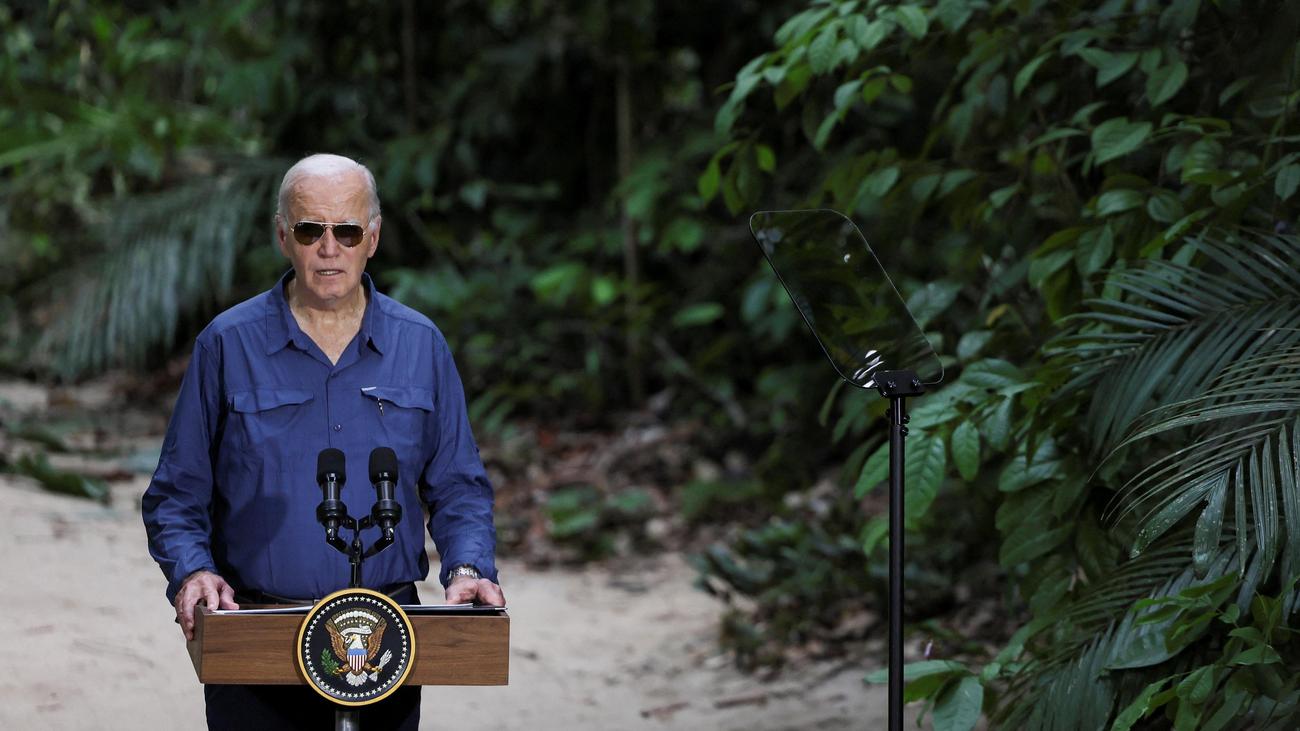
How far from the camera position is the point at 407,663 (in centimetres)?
184

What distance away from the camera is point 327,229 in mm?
2035

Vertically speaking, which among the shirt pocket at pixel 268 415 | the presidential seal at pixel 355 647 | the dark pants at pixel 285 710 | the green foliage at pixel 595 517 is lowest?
the dark pants at pixel 285 710

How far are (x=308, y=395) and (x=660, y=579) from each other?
414 centimetres

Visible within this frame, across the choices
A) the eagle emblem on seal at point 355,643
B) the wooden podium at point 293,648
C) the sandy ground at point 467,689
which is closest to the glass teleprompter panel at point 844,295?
the wooden podium at point 293,648

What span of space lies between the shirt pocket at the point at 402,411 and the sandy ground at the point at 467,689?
1.95 m

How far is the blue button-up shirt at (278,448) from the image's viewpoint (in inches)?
80.6

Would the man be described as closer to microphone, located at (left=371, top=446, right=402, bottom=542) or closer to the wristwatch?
the wristwatch

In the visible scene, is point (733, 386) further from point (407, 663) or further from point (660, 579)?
point (407, 663)

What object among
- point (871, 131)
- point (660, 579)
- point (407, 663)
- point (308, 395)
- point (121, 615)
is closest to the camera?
point (407, 663)

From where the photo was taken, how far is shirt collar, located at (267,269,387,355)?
207 centimetres

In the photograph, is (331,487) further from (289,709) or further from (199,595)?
(289,709)

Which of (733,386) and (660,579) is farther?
(733,386)

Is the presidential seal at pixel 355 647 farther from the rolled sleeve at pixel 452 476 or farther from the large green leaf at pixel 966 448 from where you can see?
the large green leaf at pixel 966 448

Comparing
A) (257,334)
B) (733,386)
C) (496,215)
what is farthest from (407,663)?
(496,215)
